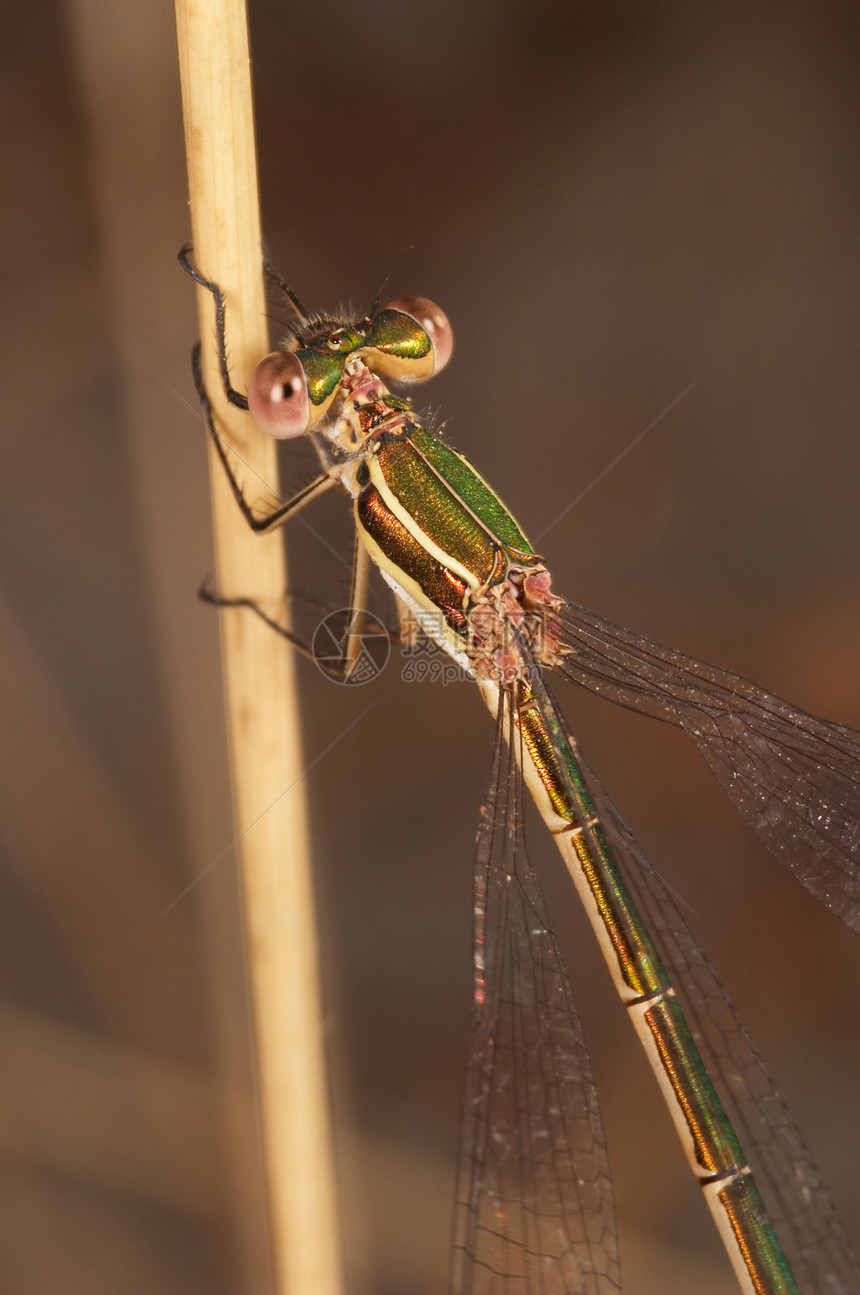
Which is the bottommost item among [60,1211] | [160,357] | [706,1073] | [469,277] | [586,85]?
[706,1073]

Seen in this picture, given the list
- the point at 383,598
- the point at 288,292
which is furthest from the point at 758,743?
the point at 288,292

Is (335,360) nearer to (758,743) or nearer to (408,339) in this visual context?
(408,339)

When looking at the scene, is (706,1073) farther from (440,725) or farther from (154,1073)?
(154,1073)

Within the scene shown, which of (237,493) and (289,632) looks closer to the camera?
(237,493)

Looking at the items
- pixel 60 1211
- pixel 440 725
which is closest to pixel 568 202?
pixel 440 725

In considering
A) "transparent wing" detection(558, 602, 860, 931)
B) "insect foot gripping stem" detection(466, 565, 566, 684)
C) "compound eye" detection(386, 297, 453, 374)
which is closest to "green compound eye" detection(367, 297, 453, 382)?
"compound eye" detection(386, 297, 453, 374)

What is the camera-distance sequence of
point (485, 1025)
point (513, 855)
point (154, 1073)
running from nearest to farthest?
point (485, 1025) < point (513, 855) < point (154, 1073)
